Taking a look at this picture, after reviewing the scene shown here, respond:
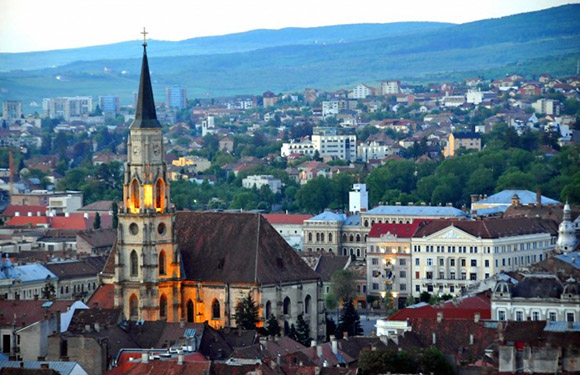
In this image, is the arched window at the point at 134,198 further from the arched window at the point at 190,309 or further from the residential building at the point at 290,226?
the residential building at the point at 290,226

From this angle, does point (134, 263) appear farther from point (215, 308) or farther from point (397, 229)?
point (397, 229)

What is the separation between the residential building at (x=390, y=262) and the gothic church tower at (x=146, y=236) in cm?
3226

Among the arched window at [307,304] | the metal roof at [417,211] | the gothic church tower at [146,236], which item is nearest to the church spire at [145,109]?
the gothic church tower at [146,236]

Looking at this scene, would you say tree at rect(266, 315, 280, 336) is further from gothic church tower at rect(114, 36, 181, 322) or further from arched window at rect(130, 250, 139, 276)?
arched window at rect(130, 250, 139, 276)

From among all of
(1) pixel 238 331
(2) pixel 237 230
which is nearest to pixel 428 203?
(2) pixel 237 230

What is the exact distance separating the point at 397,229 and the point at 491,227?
6952mm

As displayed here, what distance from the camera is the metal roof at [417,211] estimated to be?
6053 inches

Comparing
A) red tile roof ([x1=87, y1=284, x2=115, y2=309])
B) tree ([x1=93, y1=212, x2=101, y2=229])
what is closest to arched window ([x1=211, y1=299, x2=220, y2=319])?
red tile roof ([x1=87, y1=284, x2=115, y2=309])

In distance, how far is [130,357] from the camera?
76875 millimetres

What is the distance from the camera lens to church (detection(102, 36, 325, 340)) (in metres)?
99.6

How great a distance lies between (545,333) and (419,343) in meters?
8.17

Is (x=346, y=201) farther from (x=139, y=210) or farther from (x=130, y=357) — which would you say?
(x=130, y=357)

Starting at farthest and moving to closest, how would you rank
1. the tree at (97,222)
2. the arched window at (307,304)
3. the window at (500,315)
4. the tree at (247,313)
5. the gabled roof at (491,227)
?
the tree at (97,222) < the gabled roof at (491,227) < the arched window at (307,304) < the tree at (247,313) < the window at (500,315)

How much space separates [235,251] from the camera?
10125cm
